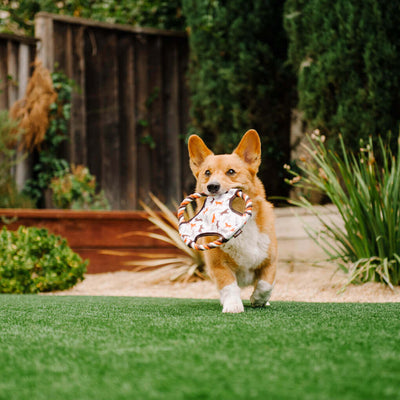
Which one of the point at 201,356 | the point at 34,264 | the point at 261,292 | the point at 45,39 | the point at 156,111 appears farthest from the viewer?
the point at 156,111

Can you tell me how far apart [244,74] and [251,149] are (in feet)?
11.5

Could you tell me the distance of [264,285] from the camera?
2.72 meters

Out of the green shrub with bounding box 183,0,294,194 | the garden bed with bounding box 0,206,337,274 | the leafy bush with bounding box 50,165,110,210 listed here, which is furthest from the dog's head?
the leafy bush with bounding box 50,165,110,210

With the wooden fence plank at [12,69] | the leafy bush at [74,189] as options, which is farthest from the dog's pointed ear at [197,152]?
the wooden fence plank at [12,69]

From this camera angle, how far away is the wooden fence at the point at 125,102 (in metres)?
6.68

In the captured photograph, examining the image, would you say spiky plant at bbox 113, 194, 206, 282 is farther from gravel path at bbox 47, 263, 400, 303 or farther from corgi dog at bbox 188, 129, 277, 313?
corgi dog at bbox 188, 129, 277, 313

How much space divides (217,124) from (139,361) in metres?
5.20

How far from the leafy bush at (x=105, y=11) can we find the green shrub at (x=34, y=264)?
4195mm

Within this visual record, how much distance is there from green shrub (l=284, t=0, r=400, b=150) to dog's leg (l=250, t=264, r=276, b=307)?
2.78 m

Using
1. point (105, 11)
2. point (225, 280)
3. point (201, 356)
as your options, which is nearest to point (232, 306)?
point (225, 280)

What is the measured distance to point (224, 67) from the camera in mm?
6340

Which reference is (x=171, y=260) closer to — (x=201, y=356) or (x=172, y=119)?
(x=172, y=119)

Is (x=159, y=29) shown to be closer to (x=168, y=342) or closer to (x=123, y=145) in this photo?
(x=123, y=145)

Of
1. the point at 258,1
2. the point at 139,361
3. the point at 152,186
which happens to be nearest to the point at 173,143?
the point at 152,186
